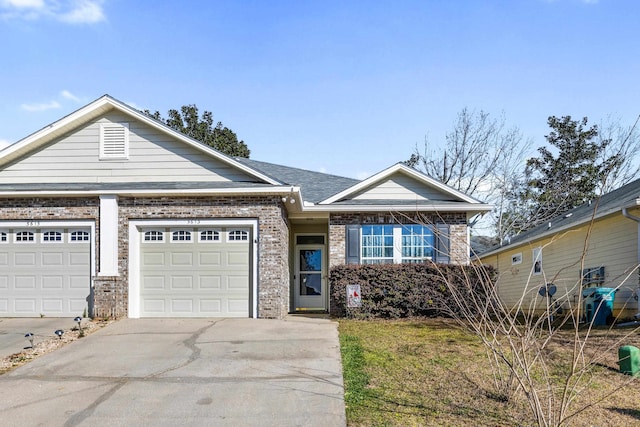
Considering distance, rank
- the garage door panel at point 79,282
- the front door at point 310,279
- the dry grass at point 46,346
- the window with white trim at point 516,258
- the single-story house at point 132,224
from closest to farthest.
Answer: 1. the dry grass at point 46,346
2. the single-story house at point 132,224
3. the garage door panel at point 79,282
4. the front door at point 310,279
5. the window with white trim at point 516,258

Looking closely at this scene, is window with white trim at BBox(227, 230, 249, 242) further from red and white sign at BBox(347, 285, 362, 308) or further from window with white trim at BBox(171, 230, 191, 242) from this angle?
red and white sign at BBox(347, 285, 362, 308)

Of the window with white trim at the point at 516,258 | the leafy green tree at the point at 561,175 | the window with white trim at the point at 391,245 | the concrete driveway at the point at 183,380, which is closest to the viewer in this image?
the concrete driveway at the point at 183,380

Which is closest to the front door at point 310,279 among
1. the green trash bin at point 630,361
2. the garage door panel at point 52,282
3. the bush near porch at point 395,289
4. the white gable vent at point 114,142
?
the bush near porch at point 395,289

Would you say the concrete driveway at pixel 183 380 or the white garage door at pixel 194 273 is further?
A: the white garage door at pixel 194 273

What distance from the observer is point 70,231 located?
12914 mm

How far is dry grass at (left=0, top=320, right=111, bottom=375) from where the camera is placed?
8719mm

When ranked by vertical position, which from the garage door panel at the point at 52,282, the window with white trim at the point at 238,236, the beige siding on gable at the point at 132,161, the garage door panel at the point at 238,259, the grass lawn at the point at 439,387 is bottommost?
the grass lawn at the point at 439,387

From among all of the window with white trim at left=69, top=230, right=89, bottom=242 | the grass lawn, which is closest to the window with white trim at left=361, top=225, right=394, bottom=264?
the grass lawn

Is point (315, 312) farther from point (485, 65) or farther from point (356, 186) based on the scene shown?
point (485, 65)

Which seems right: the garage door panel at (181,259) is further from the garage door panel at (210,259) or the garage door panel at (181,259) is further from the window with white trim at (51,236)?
the window with white trim at (51,236)

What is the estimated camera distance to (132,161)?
13500mm

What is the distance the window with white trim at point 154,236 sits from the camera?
512 inches

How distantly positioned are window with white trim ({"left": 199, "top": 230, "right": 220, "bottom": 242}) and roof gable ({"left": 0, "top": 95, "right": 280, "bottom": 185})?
4.49 feet

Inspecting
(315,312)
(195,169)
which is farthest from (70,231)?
(315,312)
